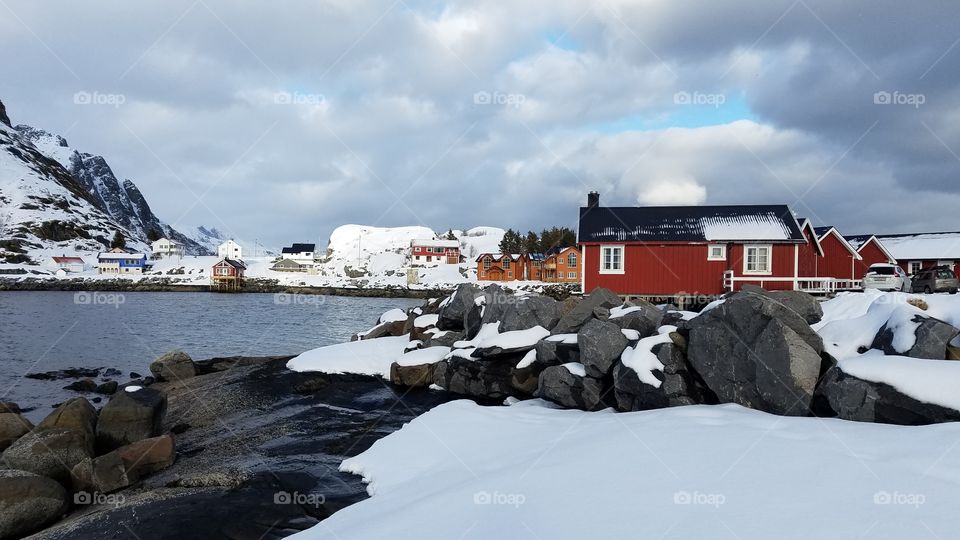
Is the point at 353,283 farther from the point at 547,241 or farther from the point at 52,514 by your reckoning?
the point at 52,514

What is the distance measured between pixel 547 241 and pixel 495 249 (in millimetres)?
54946

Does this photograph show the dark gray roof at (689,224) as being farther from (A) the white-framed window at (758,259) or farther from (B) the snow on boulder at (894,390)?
(B) the snow on boulder at (894,390)

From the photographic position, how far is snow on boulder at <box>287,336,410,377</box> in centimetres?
1634

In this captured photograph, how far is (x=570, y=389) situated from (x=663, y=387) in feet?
6.71

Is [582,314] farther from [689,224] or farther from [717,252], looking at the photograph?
[689,224]

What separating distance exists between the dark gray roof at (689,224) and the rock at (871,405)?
18280 mm

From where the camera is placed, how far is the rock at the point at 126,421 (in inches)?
415

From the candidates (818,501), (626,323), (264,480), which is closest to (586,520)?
(818,501)

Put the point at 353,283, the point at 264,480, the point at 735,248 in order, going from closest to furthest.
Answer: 1. the point at 264,480
2. the point at 735,248
3. the point at 353,283

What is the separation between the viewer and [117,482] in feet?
28.2

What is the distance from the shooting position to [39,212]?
135500 millimetres

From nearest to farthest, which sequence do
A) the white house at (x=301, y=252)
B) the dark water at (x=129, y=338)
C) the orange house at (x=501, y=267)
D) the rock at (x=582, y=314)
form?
the rock at (x=582, y=314), the dark water at (x=129, y=338), the orange house at (x=501, y=267), the white house at (x=301, y=252)

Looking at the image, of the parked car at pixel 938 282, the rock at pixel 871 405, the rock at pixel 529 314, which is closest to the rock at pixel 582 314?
the rock at pixel 529 314

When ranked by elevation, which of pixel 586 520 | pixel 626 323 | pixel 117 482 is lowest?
pixel 117 482
